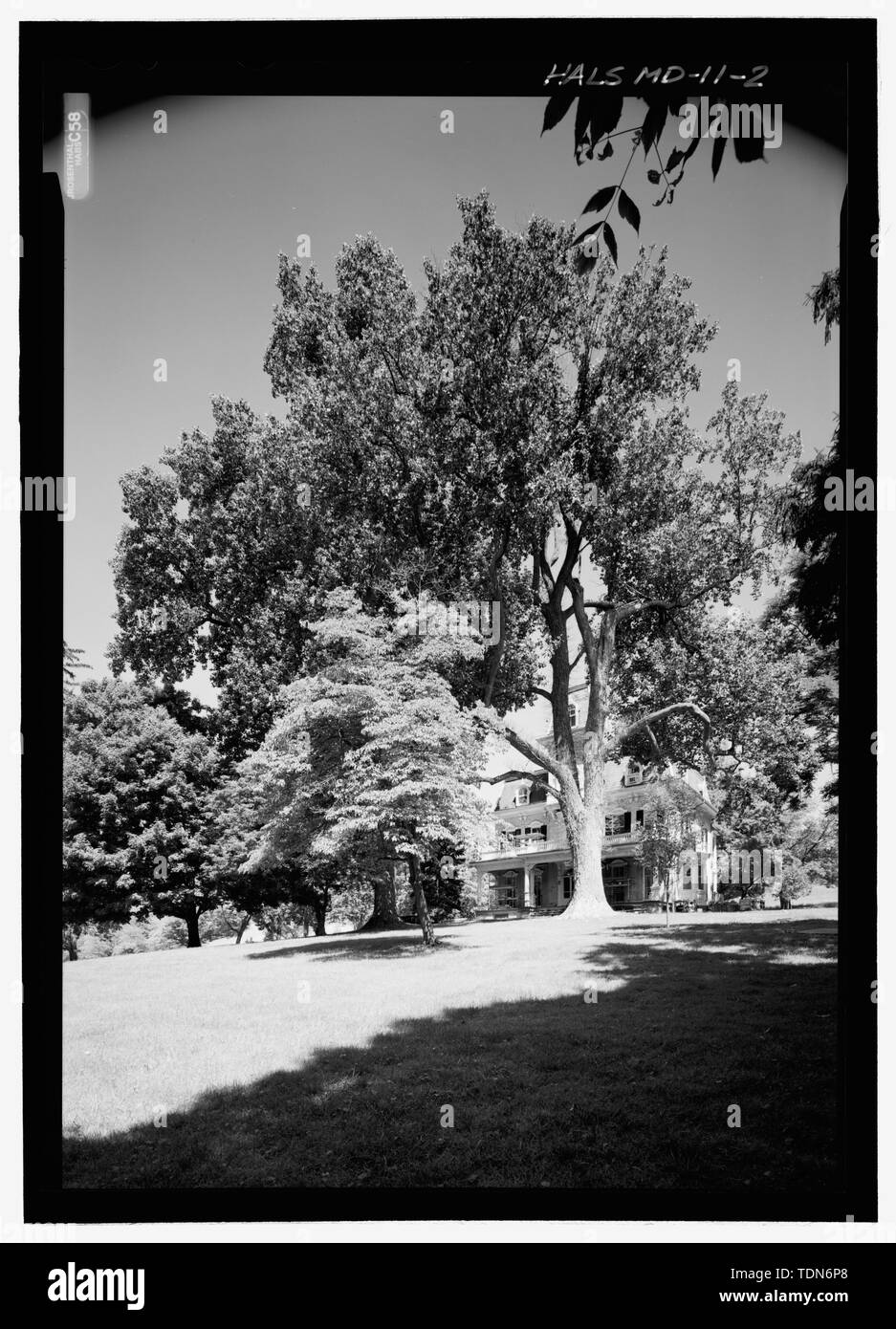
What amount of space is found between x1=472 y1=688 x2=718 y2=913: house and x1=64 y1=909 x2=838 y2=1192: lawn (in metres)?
0.95

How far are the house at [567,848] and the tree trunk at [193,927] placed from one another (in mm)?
3004

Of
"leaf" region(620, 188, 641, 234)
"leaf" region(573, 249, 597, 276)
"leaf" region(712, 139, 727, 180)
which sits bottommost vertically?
"leaf" region(573, 249, 597, 276)

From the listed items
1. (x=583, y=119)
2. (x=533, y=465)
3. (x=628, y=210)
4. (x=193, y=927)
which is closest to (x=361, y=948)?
(x=193, y=927)

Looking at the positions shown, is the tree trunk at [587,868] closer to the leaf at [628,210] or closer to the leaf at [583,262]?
the leaf at [583,262]

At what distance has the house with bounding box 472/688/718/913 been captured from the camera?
18.6ft

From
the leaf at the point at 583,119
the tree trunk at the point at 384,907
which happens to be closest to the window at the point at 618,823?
the tree trunk at the point at 384,907

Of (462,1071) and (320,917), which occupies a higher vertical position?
(462,1071)

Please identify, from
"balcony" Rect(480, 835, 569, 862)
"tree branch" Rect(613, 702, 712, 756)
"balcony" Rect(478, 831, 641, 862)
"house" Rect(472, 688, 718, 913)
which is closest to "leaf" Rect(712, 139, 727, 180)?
"tree branch" Rect(613, 702, 712, 756)

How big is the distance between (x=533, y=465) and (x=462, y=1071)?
4631mm

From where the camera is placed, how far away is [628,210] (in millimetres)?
1814

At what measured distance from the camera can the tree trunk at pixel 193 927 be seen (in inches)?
191

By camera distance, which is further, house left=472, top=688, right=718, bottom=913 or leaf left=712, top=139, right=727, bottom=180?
house left=472, top=688, right=718, bottom=913

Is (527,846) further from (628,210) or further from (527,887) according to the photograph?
(628,210)

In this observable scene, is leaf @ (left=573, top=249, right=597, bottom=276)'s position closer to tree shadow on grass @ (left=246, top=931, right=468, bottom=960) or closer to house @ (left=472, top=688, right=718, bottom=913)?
house @ (left=472, top=688, right=718, bottom=913)
